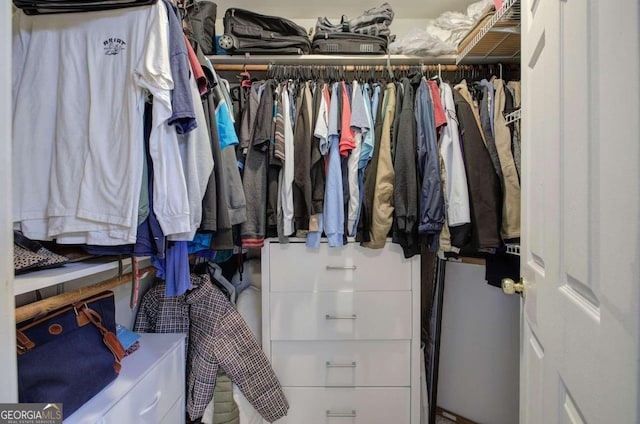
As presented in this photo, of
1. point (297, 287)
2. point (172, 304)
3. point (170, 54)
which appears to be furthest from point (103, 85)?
point (297, 287)

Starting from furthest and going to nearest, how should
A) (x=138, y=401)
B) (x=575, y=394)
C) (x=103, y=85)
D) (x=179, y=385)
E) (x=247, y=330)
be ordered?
(x=247, y=330), (x=179, y=385), (x=138, y=401), (x=103, y=85), (x=575, y=394)

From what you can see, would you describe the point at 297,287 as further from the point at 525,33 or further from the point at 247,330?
the point at 525,33

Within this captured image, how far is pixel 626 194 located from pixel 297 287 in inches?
48.1

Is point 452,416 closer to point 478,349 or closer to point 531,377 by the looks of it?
point 478,349

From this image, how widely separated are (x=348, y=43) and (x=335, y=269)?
1.11 meters

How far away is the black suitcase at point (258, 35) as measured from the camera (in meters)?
1.47

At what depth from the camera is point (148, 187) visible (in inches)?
33.4

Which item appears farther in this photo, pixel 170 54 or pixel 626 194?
pixel 170 54

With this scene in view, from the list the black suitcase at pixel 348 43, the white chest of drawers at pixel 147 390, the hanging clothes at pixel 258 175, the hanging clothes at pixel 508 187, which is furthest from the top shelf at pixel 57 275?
the hanging clothes at pixel 508 187

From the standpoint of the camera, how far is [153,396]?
39.9 inches

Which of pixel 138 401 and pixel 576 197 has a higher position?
pixel 576 197

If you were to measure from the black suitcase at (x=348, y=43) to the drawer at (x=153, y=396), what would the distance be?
152 centimetres

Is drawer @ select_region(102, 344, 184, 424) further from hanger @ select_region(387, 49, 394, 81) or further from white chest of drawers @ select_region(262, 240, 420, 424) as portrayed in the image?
hanger @ select_region(387, 49, 394, 81)

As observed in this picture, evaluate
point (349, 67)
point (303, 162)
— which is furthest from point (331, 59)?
point (303, 162)
